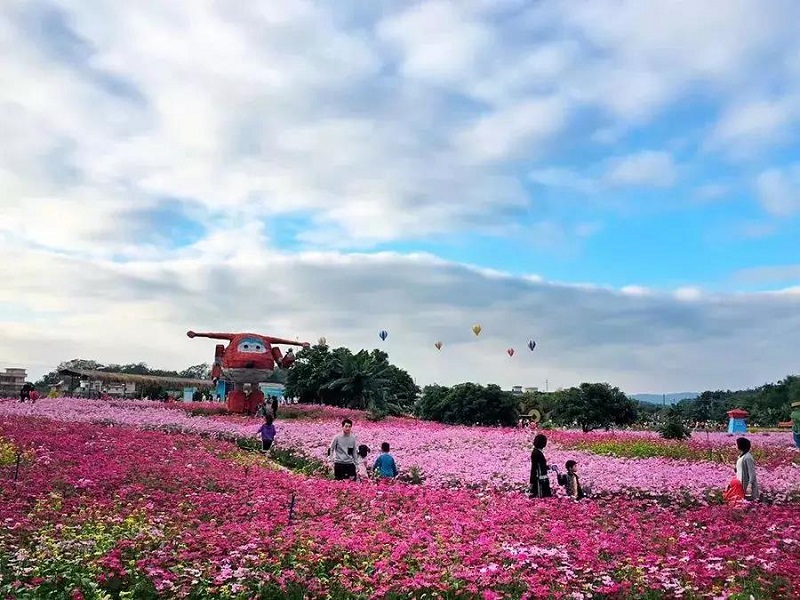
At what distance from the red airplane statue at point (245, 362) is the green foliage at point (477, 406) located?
1120cm

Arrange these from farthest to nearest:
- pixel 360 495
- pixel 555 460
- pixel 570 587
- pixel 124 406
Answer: pixel 124 406 < pixel 555 460 < pixel 360 495 < pixel 570 587

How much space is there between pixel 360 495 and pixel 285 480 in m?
1.95

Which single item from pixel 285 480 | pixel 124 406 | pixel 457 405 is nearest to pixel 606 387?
pixel 457 405

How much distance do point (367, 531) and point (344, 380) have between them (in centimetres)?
2793

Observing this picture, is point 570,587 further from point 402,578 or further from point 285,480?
point 285,480

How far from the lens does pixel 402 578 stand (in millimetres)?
6383

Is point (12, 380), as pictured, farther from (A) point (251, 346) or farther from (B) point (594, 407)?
(B) point (594, 407)

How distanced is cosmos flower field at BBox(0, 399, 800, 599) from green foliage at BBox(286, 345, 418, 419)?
55.6 feet

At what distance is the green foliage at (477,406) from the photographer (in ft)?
115

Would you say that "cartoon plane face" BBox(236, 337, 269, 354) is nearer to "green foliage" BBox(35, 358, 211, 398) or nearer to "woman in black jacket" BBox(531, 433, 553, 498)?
"woman in black jacket" BBox(531, 433, 553, 498)

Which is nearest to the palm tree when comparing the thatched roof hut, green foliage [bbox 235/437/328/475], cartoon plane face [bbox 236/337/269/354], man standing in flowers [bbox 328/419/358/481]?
cartoon plane face [bbox 236/337/269/354]

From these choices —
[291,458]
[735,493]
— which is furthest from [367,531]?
[291,458]

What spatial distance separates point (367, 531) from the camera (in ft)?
26.4

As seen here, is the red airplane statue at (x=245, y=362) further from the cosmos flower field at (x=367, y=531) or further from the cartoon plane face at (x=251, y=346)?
the cosmos flower field at (x=367, y=531)
